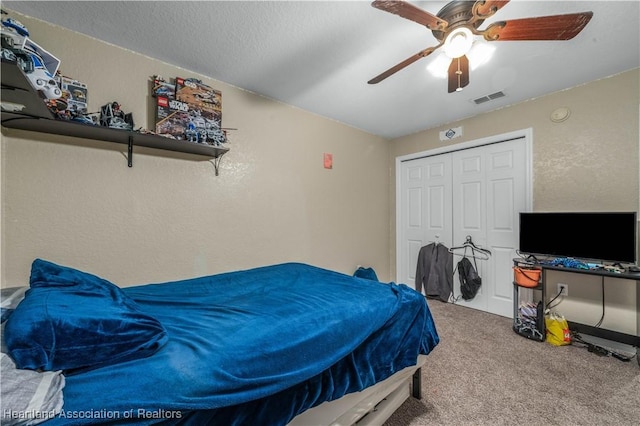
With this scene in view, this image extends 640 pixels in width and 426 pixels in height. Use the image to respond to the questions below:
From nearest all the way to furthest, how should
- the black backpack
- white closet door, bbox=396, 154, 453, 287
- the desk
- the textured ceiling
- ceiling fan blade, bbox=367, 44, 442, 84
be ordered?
ceiling fan blade, bbox=367, 44, 442, 84 → the textured ceiling → the desk → the black backpack → white closet door, bbox=396, 154, 453, 287

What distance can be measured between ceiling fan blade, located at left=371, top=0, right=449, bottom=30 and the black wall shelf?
1582 millimetres

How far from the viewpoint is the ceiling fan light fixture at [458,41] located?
139 cm

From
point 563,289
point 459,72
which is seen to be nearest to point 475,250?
point 563,289

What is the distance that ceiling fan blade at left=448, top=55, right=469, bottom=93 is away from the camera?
1.63 m

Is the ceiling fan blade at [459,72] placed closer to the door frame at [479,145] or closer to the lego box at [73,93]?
the door frame at [479,145]

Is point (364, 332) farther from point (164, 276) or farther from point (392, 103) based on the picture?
point (392, 103)

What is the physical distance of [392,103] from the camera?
2.92 metres

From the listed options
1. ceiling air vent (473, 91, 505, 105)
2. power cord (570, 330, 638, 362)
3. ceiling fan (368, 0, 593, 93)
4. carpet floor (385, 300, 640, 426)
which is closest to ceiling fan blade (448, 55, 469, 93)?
ceiling fan (368, 0, 593, 93)

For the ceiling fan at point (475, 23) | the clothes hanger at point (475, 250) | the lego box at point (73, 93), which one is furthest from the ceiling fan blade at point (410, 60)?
the clothes hanger at point (475, 250)

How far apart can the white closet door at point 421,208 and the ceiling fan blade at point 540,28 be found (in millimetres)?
2252

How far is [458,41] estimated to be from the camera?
1.42 metres

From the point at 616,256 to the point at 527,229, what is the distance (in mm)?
650

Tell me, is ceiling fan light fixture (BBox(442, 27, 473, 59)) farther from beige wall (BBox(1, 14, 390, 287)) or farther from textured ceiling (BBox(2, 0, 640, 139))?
beige wall (BBox(1, 14, 390, 287))

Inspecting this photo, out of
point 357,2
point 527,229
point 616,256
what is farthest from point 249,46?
point 616,256
